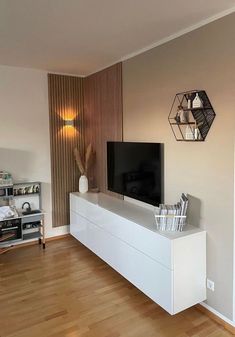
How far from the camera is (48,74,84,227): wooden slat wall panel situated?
4102 millimetres

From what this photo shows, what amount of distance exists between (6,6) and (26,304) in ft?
8.41

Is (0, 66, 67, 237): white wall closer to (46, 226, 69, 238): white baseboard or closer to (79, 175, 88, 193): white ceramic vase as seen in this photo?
(46, 226, 69, 238): white baseboard

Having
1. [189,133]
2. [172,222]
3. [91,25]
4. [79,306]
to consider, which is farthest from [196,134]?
[79,306]

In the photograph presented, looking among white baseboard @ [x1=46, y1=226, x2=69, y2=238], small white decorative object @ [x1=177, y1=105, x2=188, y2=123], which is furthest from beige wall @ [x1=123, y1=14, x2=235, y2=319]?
white baseboard @ [x1=46, y1=226, x2=69, y2=238]

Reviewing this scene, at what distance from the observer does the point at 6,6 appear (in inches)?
80.3

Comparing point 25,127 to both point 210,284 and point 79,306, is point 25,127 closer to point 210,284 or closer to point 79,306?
point 79,306

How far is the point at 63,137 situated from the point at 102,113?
0.75 meters

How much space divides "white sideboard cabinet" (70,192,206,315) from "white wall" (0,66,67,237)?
1.17m

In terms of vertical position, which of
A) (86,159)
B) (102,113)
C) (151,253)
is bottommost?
(151,253)

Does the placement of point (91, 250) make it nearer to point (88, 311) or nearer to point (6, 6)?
point (88, 311)

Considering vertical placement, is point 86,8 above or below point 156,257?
above

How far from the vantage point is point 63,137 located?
166 inches

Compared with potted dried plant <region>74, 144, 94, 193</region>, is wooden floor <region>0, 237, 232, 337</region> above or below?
below

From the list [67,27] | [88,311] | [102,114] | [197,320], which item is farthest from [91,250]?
[67,27]
